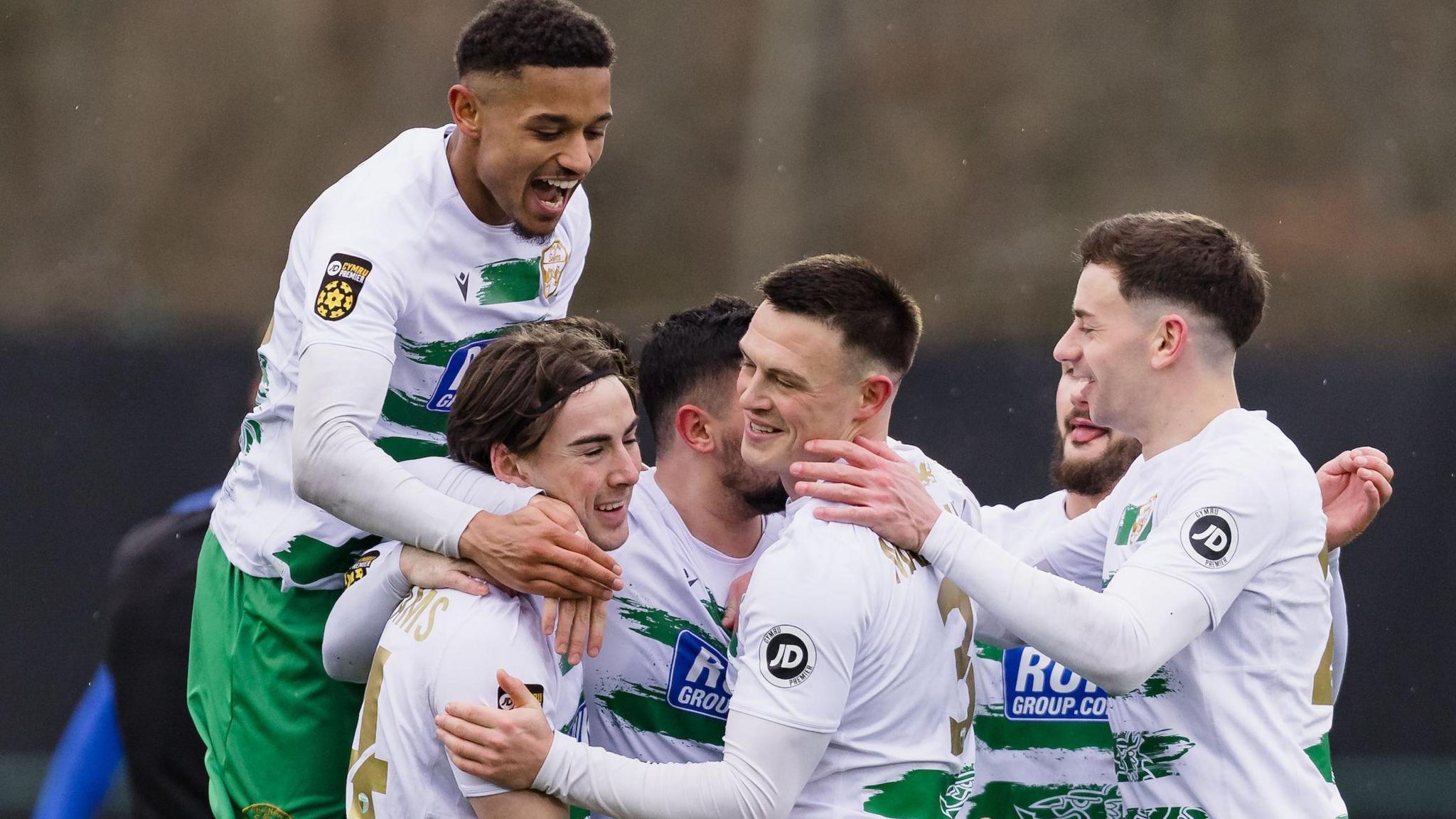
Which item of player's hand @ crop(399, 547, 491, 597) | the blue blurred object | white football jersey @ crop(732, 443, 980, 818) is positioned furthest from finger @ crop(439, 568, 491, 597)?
the blue blurred object

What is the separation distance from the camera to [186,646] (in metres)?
5.25

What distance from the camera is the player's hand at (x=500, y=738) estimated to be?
2998 mm

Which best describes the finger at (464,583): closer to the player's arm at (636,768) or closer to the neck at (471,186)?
the player's arm at (636,768)

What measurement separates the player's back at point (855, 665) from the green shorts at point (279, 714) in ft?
4.11

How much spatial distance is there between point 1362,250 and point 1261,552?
9.54 metres

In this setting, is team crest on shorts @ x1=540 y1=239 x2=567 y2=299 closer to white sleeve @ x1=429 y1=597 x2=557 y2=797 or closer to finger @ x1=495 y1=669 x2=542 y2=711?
white sleeve @ x1=429 y1=597 x2=557 y2=797

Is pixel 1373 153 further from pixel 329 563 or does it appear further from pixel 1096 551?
pixel 329 563

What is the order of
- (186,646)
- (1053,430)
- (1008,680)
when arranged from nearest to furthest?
1. (1008,680)
2. (186,646)
3. (1053,430)

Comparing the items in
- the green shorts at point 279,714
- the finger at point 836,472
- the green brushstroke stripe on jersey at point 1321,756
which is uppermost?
the green brushstroke stripe on jersey at point 1321,756

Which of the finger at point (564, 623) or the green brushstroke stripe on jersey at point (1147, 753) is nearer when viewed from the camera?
the finger at point (564, 623)

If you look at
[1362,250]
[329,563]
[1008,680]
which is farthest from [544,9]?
[1362,250]

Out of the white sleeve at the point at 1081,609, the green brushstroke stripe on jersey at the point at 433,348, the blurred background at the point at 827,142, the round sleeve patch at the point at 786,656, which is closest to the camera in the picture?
the round sleeve patch at the point at 786,656

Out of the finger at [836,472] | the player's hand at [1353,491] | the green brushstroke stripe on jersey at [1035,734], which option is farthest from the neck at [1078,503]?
the finger at [836,472]

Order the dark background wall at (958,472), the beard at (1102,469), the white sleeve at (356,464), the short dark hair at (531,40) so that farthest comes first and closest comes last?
the dark background wall at (958,472), the beard at (1102,469), the short dark hair at (531,40), the white sleeve at (356,464)
